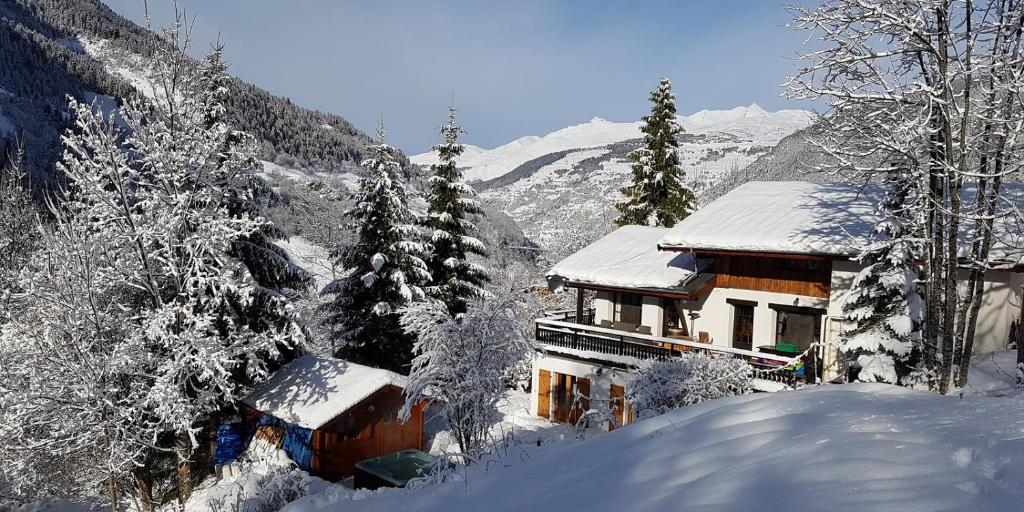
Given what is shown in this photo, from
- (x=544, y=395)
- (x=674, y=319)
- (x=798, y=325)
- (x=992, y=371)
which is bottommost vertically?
(x=544, y=395)

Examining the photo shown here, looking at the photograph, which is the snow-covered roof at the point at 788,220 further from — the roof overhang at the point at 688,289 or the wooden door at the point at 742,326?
the wooden door at the point at 742,326

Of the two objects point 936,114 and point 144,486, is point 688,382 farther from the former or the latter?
point 144,486

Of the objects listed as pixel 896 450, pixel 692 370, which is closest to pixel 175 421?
pixel 692 370

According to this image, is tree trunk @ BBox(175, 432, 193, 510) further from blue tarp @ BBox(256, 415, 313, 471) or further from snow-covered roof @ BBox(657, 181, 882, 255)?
snow-covered roof @ BBox(657, 181, 882, 255)

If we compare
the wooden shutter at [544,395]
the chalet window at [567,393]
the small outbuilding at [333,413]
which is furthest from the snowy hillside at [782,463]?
the wooden shutter at [544,395]

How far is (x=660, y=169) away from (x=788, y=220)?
1529 centimetres

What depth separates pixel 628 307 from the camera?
2384cm

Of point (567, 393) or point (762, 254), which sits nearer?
point (762, 254)

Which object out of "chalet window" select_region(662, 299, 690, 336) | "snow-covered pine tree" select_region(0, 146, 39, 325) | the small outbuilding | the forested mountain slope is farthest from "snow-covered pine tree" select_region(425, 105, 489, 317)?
the forested mountain slope

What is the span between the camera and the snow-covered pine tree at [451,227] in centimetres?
2739

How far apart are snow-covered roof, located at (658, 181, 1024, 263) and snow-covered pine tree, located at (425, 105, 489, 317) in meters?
10.3

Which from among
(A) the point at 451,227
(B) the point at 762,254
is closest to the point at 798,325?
(B) the point at 762,254

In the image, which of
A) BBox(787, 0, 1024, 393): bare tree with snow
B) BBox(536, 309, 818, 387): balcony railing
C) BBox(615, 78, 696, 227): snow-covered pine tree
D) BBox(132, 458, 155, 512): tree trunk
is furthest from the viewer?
BBox(615, 78, 696, 227): snow-covered pine tree

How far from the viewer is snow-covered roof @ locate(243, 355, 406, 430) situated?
19.3m
